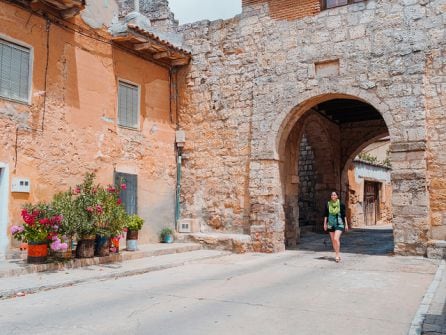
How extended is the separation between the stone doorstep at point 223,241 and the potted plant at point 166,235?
37 centimetres

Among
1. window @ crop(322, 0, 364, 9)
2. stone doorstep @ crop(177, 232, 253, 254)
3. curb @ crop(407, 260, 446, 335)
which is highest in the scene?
window @ crop(322, 0, 364, 9)

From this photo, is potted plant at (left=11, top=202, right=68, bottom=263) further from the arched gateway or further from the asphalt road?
the arched gateway

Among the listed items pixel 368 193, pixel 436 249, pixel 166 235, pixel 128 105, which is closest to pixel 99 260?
pixel 166 235

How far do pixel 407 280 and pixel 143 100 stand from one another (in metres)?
7.37

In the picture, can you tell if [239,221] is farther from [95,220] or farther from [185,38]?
[185,38]

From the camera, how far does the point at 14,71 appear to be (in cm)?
829

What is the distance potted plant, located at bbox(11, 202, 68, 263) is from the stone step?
22.7 ft

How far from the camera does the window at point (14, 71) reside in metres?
8.09

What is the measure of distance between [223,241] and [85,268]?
12.7 feet

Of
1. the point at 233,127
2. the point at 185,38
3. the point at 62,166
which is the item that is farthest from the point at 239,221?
the point at 185,38

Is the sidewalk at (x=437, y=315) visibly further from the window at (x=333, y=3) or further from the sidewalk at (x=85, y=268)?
the window at (x=333, y=3)

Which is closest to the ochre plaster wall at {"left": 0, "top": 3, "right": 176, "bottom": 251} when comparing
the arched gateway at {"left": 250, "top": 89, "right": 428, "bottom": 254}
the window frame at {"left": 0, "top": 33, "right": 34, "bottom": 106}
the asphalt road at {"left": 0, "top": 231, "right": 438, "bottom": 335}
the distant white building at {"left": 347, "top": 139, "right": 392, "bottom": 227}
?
the window frame at {"left": 0, "top": 33, "right": 34, "bottom": 106}

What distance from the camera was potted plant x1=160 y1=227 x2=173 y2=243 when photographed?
1131 cm

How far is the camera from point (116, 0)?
10.8 m
